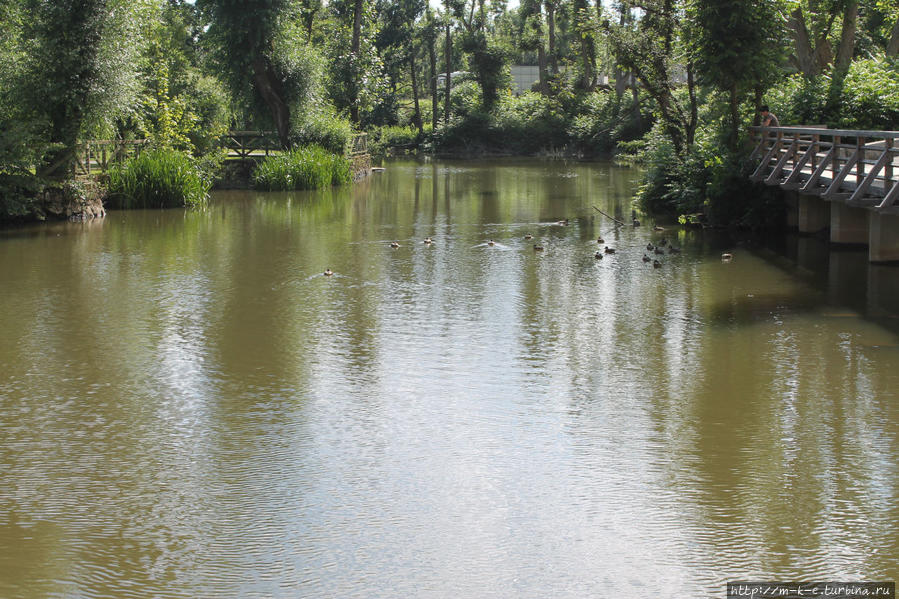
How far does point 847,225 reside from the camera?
18.4m

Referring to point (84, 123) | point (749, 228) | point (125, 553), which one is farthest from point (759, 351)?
point (84, 123)

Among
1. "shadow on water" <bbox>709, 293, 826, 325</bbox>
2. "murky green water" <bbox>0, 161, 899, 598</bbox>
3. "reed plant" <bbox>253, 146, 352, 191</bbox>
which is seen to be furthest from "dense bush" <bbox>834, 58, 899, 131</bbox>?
"reed plant" <bbox>253, 146, 352, 191</bbox>

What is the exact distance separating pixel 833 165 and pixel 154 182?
17.9 meters

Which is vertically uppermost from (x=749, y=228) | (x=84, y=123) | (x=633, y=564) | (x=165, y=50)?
(x=165, y=50)

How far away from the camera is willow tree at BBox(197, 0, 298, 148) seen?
3409 cm

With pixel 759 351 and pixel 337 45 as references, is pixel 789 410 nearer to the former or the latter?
pixel 759 351

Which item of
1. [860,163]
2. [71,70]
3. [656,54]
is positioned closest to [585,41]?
[656,54]

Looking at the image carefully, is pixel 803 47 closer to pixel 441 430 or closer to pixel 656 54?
pixel 656 54

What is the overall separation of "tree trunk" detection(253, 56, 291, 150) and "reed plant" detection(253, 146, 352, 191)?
2.12 meters

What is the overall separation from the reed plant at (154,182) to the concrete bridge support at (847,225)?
1739cm

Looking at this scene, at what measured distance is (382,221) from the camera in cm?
2455

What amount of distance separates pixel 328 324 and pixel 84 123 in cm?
1423

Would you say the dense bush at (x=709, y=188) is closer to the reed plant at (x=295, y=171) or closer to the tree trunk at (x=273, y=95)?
the reed plant at (x=295, y=171)

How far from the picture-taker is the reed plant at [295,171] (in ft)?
107
